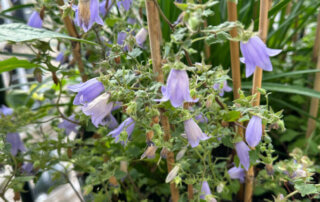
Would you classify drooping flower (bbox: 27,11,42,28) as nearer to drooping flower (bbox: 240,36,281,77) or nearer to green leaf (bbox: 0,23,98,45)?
green leaf (bbox: 0,23,98,45)

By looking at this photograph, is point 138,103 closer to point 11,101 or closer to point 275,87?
point 275,87

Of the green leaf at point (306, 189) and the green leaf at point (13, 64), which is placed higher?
the green leaf at point (13, 64)

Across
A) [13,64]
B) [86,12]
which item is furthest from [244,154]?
[13,64]

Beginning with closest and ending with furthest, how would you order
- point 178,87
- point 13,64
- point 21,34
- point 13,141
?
point 178,87 → point 21,34 → point 13,64 → point 13,141

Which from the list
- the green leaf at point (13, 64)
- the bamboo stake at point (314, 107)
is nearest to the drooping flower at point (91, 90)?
the green leaf at point (13, 64)

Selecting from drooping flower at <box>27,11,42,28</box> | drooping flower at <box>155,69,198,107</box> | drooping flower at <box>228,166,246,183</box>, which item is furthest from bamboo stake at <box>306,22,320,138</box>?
drooping flower at <box>27,11,42,28</box>

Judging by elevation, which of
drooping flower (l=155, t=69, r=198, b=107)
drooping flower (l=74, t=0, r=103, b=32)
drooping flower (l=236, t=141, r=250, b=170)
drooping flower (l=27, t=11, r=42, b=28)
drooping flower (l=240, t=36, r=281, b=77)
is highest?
drooping flower (l=74, t=0, r=103, b=32)

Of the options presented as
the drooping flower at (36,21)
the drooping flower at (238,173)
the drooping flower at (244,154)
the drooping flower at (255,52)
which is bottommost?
the drooping flower at (238,173)

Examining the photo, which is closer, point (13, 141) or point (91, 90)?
point (91, 90)

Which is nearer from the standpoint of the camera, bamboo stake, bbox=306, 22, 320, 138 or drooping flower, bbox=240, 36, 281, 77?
drooping flower, bbox=240, 36, 281, 77

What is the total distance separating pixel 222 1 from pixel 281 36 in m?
0.26

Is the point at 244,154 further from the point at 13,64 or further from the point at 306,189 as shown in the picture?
the point at 13,64

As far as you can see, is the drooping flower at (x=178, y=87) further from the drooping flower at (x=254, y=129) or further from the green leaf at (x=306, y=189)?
the green leaf at (x=306, y=189)

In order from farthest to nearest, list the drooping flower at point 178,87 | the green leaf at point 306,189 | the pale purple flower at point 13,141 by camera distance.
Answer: the pale purple flower at point 13,141 < the green leaf at point 306,189 < the drooping flower at point 178,87
